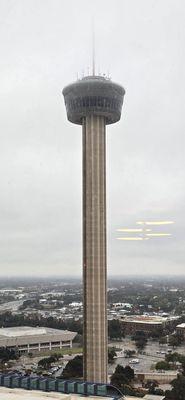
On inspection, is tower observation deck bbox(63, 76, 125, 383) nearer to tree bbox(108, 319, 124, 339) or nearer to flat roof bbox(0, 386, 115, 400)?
flat roof bbox(0, 386, 115, 400)

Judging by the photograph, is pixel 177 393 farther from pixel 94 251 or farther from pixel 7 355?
pixel 7 355

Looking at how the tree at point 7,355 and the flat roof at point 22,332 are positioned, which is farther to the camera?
the flat roof at point 22,332

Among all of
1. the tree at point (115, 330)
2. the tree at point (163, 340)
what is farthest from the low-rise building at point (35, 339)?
the tree at point (163, 340)

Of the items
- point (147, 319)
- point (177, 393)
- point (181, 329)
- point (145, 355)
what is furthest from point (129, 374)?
point (147, 319)

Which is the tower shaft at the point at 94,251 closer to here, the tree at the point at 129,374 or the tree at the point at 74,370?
the tree at the point at 129,374

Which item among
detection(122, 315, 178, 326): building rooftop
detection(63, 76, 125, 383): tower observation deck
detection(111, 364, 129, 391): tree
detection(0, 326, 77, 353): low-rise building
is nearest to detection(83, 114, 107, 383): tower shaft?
detection(63, 76, 125, 383): tower observation deck

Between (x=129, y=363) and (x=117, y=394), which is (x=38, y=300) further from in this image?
(x=117, y=394)
